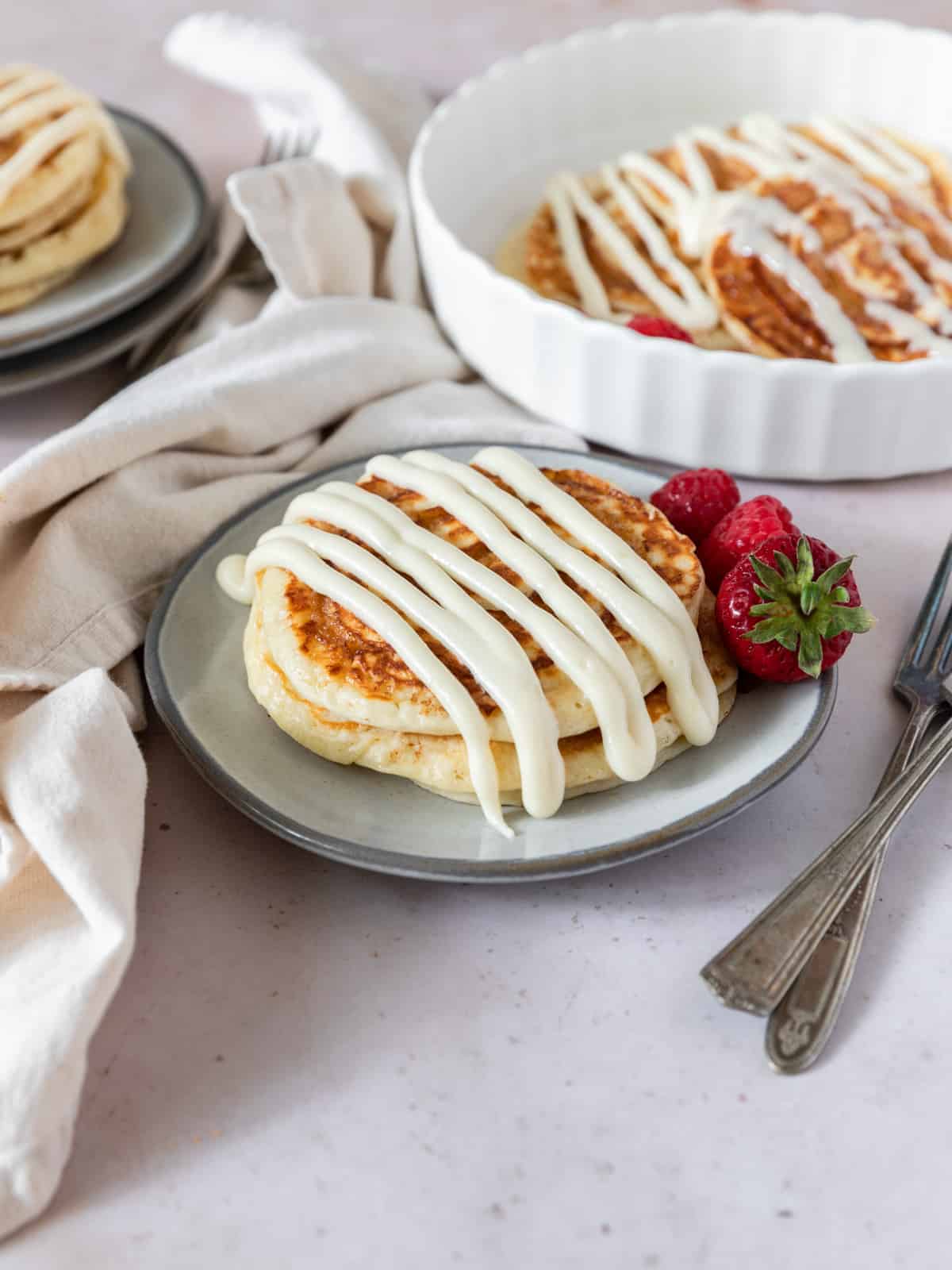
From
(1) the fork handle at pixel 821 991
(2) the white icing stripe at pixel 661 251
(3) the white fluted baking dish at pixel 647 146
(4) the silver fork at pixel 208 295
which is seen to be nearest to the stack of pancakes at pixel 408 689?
(1) the fork handle at pixel 821 991

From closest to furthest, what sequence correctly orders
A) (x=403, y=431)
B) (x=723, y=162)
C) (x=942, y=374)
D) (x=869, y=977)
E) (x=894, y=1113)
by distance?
1. (x=894, y=1113)
2. (x=869, y=977)
3. (x=942, y=374)
4. (x=403, y=431)
5. (x=723, y=162)

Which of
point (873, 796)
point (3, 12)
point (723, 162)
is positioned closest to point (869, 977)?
point (873, 796)

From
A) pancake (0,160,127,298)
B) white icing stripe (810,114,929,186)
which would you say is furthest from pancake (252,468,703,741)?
white icing stripe (810,114,929,186)

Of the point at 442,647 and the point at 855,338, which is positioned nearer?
the point at 442,647

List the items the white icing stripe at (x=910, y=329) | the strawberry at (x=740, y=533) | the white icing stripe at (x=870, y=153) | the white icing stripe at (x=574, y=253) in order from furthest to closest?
the white icing stripe at (x=870, y=153) → the white icing stripe at (x=574, y=253) → the white icing stripe at (x=910, y=329) → the strawberry at (x=740, y=533)

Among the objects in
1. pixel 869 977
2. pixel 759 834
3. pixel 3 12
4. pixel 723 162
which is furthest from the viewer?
pixel 3 12

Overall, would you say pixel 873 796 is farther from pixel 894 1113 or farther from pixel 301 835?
pixel 301 835

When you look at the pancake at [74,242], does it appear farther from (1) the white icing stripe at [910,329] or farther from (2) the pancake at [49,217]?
(1) the white icing stripe at [910,329]
